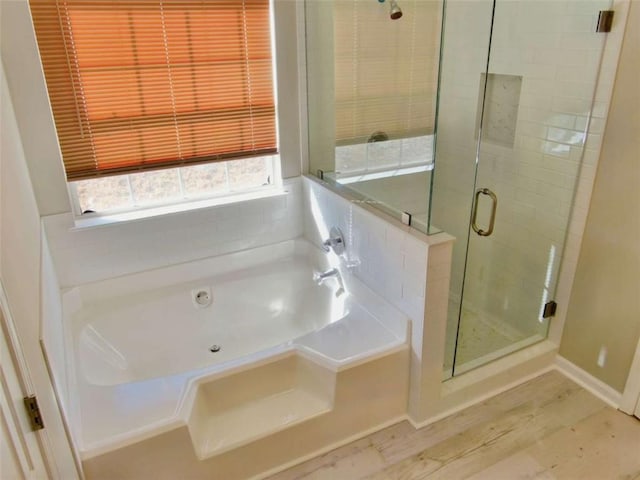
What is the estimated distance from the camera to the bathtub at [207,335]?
1.91 meters

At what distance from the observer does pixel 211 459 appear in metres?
1.93

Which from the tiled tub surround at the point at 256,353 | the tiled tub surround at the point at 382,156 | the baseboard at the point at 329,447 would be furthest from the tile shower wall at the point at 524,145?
the baseboard at the point at 329,447

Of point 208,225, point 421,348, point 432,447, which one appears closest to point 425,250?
point 421,348

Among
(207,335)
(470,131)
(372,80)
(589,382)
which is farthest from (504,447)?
→ (372,80)

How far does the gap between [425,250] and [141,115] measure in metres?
1.62

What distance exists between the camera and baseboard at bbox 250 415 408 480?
209 cm

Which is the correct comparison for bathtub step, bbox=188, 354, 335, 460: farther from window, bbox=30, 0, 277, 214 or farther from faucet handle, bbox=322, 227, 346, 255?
window, bbox=30, 0, 277, 214

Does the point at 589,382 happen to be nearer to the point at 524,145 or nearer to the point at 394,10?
the point at 524,145

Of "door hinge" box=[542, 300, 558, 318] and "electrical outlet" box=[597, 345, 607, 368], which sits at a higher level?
"door hinge" box=[542, 300, 558, 318]

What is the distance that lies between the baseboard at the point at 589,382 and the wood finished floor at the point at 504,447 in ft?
0.16

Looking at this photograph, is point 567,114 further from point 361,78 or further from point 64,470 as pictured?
point 64,470

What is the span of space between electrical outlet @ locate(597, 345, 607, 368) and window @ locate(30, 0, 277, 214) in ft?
6.95

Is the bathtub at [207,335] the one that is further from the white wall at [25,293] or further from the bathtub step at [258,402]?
the white wall at [25,293]

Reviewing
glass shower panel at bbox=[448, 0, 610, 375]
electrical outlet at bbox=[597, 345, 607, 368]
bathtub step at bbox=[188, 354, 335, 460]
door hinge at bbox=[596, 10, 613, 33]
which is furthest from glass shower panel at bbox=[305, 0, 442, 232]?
electrical outlet at bbox=[597, 345, 607, 368]
